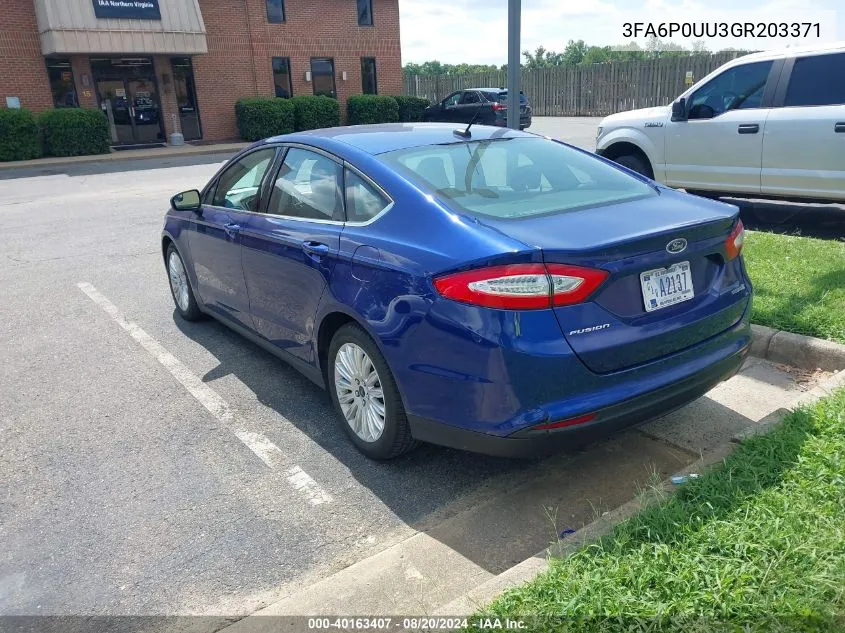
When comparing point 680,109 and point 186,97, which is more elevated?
point 186,97

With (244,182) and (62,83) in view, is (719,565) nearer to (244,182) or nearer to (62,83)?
(244,182)

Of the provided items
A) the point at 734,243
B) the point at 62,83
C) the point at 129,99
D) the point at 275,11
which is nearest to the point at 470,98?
the point at 275,11

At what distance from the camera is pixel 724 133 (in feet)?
25.8

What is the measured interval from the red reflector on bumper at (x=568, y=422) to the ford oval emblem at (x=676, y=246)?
0.80 meters

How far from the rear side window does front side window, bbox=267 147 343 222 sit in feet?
18.8

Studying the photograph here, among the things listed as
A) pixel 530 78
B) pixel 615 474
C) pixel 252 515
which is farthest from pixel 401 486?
pixel 530 78

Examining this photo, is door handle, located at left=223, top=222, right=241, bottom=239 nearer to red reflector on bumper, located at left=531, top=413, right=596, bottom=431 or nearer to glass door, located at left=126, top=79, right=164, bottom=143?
red reflector on bumper, located at left=531, top=413, right=596, bottom=431

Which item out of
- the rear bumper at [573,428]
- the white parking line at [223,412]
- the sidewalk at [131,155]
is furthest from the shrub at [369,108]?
the rear bumper at [573,428]

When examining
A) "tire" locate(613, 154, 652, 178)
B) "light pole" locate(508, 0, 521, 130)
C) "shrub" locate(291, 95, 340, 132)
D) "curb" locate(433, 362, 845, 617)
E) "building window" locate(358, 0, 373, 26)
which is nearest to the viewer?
"curb" locate(433, 362, 845, 617)

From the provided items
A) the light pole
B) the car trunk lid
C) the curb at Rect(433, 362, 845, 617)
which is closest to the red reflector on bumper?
the car trunk lid

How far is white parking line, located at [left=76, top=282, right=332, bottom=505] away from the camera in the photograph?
137 inches

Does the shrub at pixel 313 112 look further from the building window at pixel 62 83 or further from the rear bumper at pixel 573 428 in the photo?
the rear bumper at pixel 573 428

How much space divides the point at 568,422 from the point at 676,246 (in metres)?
0.92

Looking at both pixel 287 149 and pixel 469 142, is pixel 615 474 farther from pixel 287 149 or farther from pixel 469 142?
pixel 287 149
